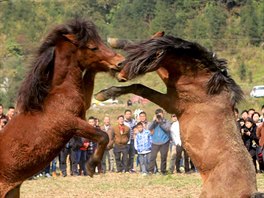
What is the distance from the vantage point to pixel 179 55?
315 inches

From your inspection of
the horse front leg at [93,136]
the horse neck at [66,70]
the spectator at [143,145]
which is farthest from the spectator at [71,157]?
the horse neck at [66,70]

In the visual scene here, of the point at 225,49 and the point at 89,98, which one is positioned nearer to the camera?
the point at 89,98

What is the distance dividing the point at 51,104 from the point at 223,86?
2.03 m

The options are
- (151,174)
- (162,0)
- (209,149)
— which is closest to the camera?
(209,149)

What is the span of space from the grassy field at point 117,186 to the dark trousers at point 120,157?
133 centimetres

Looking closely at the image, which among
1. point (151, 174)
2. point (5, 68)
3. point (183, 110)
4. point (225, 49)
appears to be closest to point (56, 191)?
point (151, 174)

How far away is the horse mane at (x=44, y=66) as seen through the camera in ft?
27.3

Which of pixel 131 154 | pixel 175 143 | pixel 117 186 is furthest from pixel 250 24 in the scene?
pixel 117 186

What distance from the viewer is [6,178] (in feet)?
27.8

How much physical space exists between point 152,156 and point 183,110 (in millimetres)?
10253

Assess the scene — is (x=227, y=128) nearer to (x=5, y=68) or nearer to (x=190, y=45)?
(x=190, y=45)

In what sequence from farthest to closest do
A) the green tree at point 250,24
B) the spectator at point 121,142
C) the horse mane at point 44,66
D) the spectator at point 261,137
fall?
the green tree at point 250,24 → the spectator at point 121,142 → the spectator at point 261,137 → the horse mane at point 44,66

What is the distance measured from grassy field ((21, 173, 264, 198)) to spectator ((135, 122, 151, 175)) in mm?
1130

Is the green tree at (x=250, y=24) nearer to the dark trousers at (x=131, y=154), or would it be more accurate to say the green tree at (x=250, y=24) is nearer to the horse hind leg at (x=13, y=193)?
the dark trousers at (x=131, y=154)
